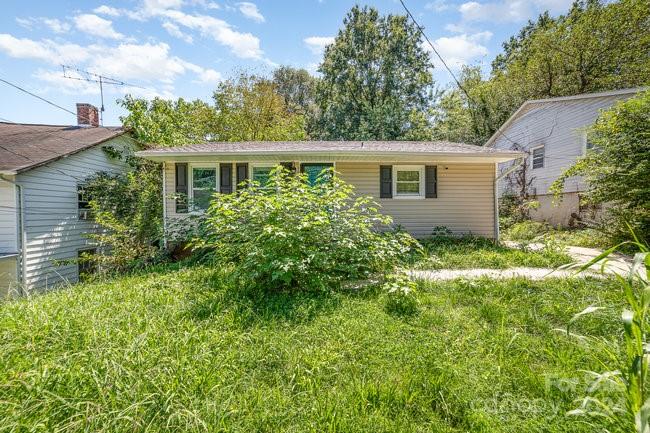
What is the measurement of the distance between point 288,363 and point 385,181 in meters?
7.07

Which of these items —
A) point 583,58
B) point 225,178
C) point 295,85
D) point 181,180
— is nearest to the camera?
point 181,180

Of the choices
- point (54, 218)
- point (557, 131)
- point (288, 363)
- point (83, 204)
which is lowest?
point (288, 363)

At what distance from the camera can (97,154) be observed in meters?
9.84

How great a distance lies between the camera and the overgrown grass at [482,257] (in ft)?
19.1

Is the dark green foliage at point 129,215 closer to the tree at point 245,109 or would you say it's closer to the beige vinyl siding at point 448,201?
the beige vinyl siding at point 448,201

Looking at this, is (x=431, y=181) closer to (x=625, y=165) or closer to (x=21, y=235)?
(x=625, y=165)

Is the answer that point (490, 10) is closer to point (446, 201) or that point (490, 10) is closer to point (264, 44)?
point (446, 201)

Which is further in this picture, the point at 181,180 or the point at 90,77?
the point at 90,77

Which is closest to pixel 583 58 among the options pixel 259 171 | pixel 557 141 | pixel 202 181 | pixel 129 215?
pixel 557 141

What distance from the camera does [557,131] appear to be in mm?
11328

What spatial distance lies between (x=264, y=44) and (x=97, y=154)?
6.97 meters

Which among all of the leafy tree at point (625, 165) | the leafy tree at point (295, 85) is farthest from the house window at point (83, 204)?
the leafy tree at point (295, 85)

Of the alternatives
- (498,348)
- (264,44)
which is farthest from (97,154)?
(498,348)

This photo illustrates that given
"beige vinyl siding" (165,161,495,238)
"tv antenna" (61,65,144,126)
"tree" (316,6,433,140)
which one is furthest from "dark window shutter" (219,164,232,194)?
"tree" (316,6,433,140)
